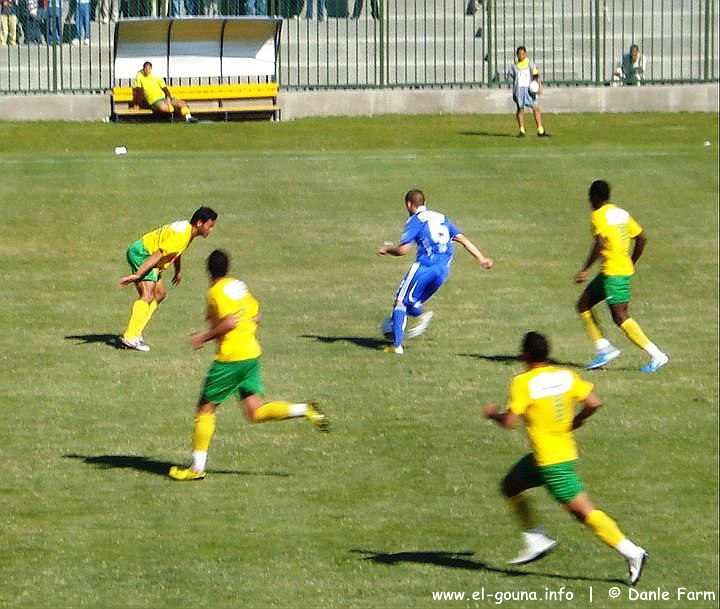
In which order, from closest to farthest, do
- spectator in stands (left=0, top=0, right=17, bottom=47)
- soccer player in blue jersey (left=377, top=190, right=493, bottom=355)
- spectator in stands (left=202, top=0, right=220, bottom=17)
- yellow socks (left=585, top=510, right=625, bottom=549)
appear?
yellow socks (left=585, top=510, right=625, bottom=549) < soccer player in blue jersey (left=377, top=190, right=493, bottom=355) < spectator in stands (left=0, top=0, right=17, bottom=47) < spectator in stands (left=202, top=0, right=220, bottom=17)

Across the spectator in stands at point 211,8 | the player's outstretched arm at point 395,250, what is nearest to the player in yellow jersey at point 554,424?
the player's outstretched arm at point 395,250

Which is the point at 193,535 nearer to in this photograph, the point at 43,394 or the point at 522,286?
the point at 43,394

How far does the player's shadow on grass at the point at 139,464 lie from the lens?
50.7 ft

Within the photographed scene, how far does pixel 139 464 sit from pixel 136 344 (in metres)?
3.94

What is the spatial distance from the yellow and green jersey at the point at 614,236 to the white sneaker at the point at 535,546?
5.95 m

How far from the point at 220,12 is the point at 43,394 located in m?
23.8

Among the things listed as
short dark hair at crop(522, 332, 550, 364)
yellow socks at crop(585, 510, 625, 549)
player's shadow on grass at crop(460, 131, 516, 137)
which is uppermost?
player's shadow on grass at crop(460, 131, 516, 137)

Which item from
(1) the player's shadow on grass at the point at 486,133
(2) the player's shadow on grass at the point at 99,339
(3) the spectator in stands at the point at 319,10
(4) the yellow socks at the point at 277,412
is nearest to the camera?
(4) the yellow socks at the point at 277,412

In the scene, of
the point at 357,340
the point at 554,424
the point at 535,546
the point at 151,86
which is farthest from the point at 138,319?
the point at 151,86

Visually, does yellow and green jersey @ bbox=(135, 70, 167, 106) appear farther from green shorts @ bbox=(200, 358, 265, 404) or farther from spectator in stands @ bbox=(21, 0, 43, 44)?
green shorts @ bbox=(200, 358, 265, 404)

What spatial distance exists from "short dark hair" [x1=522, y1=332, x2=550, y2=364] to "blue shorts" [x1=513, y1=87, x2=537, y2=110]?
76.5 ft

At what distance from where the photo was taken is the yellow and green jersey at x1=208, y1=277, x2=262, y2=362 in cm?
1423

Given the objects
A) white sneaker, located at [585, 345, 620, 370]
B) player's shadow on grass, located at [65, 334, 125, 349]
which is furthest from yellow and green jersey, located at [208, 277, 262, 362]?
white sneaker, located at [585, 345, 620, 370]

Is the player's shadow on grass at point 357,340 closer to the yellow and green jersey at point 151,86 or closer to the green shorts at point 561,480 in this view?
the green shorts at point 561,480
